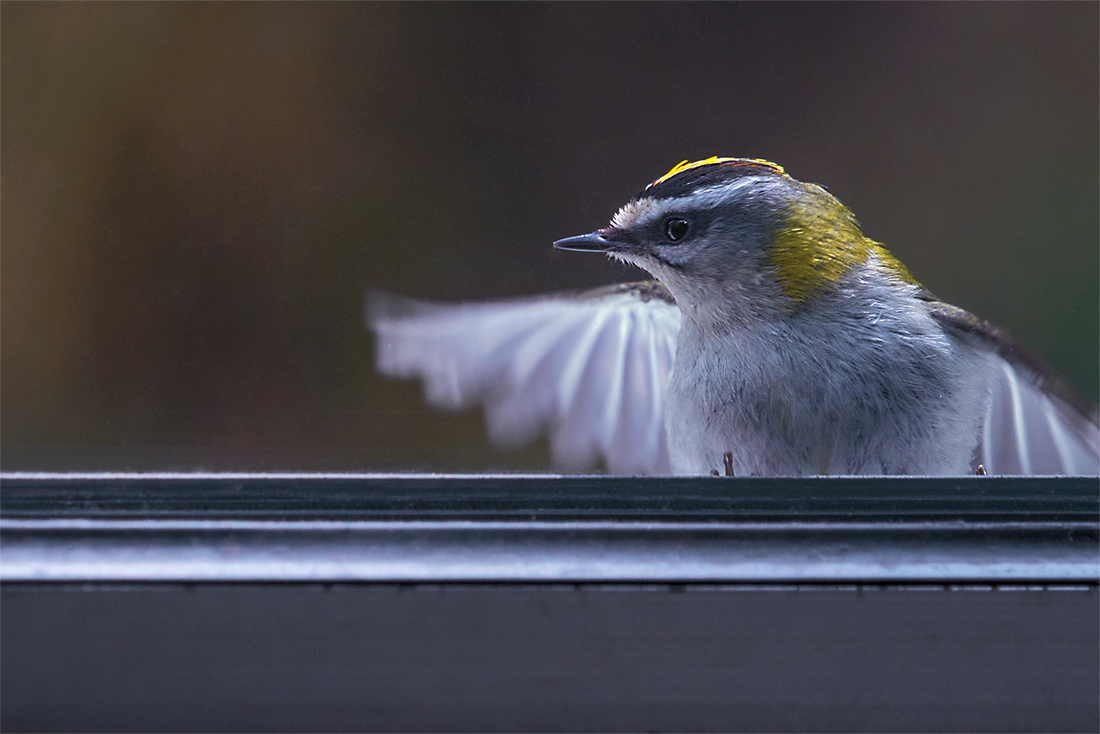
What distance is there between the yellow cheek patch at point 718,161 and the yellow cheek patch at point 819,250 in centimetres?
5

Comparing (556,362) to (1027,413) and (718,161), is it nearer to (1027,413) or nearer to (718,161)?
(718,161)

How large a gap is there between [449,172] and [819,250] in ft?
1.25

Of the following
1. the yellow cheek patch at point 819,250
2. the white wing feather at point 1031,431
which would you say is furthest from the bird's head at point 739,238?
the white wing feather at point 1031,431

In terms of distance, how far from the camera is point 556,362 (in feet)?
2.82

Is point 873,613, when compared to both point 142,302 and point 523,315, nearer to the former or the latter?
point 523,315

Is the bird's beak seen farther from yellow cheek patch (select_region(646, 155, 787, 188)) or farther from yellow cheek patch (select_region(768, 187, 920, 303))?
yellow cheek patch (select_region(768, 187, 920, 303))

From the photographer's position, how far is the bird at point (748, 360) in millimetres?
665

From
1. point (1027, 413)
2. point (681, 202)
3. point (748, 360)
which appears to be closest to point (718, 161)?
point (681, 202)

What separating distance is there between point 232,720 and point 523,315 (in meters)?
0.47

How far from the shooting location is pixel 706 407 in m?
0.72

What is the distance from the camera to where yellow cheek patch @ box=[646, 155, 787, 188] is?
0.74 metres

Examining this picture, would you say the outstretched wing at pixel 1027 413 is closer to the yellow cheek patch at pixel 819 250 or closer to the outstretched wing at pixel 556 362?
the yellow cheek patch at pixel 819 250

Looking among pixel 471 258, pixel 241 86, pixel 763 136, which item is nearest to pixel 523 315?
pixel 471 258

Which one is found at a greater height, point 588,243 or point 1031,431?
point 588,243
